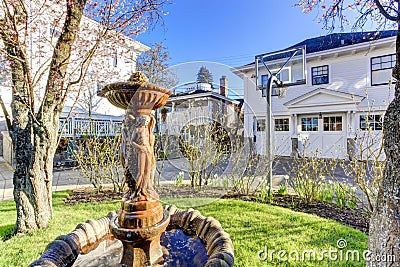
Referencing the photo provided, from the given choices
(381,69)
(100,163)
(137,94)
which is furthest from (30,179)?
(381,69)

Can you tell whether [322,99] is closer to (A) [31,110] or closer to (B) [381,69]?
(B) [381,69]

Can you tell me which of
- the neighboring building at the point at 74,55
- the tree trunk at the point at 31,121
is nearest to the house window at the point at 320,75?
the neighboring building at the point at 74,55

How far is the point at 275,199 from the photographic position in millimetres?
4508

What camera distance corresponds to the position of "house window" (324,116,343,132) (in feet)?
34.7

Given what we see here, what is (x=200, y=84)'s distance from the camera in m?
2.03

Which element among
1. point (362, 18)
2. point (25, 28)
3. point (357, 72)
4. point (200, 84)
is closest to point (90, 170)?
point (25, 28)

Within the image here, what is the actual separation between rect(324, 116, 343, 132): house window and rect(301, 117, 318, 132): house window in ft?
1.51

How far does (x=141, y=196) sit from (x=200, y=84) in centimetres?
109

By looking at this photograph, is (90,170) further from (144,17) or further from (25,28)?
(144,17)

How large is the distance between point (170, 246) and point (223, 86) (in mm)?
1589

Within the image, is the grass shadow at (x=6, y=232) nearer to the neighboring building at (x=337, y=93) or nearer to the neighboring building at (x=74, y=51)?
the neighboring building at (x=74, y=51)

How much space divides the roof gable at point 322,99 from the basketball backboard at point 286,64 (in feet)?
9.84

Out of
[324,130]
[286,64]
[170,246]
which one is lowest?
[170,246]

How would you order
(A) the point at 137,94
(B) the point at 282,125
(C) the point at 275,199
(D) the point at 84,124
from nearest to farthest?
(A) the point at 137,94
(C) the point at 275,199
(D) the point at 84,124
(B) the point at 282,125
